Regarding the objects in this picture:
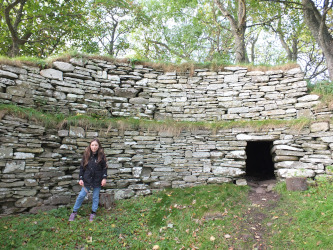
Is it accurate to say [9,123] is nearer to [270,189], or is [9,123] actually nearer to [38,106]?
[38,106]

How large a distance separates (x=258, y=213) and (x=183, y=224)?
5.04ft

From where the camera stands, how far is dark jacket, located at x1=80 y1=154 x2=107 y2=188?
4.85 m

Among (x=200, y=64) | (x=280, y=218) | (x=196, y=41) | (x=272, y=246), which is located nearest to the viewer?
(x=272, y=246)

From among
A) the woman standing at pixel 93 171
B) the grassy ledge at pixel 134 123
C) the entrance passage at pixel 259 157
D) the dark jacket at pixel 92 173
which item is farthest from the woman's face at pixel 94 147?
the entrance passage at pixel 259 157

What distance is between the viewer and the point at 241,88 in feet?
23.5

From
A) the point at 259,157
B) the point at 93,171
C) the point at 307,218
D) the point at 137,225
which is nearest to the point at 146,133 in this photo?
the point at 93,171

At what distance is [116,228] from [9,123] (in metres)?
3.22

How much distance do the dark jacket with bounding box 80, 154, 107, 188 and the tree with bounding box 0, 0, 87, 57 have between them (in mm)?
7814

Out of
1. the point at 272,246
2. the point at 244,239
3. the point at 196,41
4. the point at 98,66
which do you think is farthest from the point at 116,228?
the point at 196,41

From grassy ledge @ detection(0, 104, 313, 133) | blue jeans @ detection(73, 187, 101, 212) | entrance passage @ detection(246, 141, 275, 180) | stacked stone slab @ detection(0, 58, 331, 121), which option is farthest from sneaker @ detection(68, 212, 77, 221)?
entrance passage @ detection(246, 141, 275, 180)

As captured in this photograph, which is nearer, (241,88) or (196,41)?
(241,88)

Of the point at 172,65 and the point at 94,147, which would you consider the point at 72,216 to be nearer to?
the point at 94,147

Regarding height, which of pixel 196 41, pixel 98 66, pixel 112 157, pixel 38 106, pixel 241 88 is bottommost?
pixel 112 157

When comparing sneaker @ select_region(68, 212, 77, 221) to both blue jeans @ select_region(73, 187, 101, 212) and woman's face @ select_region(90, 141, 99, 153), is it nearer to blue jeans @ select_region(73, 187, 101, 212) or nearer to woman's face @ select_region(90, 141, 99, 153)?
blue jeans @ select_region(73, 187, 101, 212)
